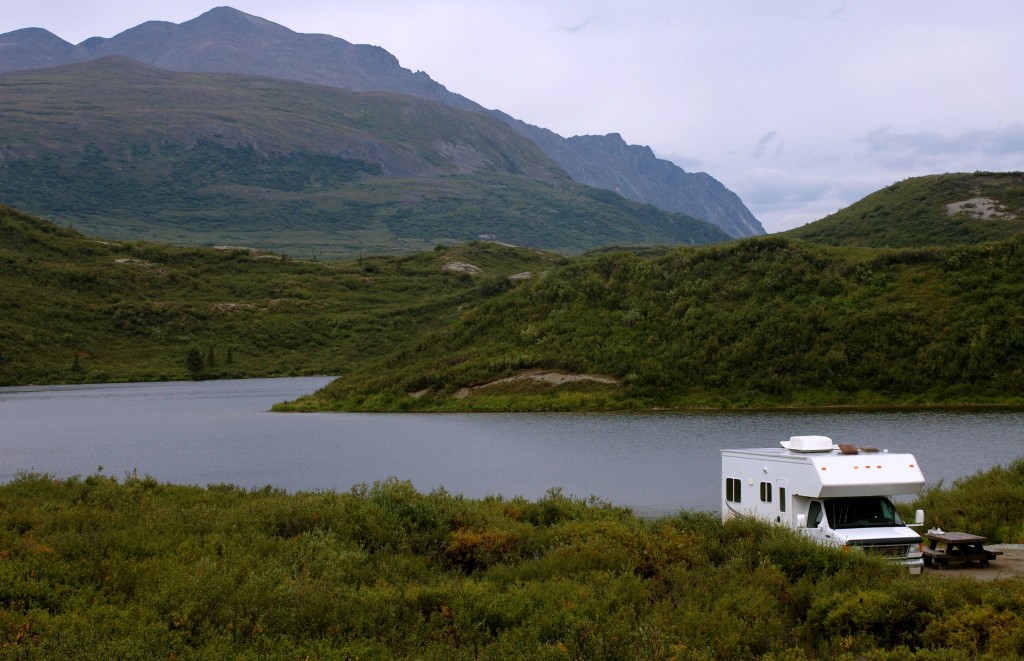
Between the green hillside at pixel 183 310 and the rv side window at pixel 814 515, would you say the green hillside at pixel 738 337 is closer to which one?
the green hillside at pixel 183 310

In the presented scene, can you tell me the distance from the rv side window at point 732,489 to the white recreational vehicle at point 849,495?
1736 millimetres

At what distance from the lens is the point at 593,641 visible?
11.4 metres

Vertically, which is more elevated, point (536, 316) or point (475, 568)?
point (536, 316)

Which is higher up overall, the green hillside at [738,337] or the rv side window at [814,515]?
the green hillside at [738,337]

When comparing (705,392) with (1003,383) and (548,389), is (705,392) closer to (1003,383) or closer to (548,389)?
(548,389)

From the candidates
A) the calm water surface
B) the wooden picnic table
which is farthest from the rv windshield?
the calm water surface

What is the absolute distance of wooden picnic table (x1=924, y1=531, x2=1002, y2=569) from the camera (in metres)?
15.7

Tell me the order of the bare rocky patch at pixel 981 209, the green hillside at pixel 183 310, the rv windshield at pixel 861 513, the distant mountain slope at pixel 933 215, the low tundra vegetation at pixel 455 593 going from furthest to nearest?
1. the green hillside at pixel 183 310
2. the bare rocky patch at pixel 981 209
3. the distant mountain slope at pixel 933 215
4. the rv windshield at pixel 861 513
5. the low tundra vegetation at pixel 455 593

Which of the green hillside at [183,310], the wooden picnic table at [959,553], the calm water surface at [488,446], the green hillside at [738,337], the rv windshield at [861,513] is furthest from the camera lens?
the green hillside at [183,310]

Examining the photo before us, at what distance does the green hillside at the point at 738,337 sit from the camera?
160 ft

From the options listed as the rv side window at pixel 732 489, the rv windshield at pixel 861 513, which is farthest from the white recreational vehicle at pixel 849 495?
the rv side window at pixel 732 489

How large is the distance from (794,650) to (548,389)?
45408 mm

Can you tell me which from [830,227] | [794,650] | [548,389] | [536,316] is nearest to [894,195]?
[830,227]

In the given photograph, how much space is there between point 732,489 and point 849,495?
3710 millimetres
